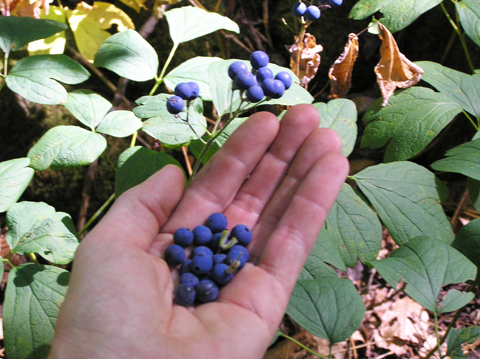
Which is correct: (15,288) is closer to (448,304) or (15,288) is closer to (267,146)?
(267,146)

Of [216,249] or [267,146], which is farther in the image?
[267,146]

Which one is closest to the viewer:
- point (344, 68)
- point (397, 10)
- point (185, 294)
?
point (185, 294)

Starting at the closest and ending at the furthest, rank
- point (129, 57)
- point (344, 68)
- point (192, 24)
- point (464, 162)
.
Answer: point (464, 162) < point (129, 57) < point (192, 24) < point (344, 68)

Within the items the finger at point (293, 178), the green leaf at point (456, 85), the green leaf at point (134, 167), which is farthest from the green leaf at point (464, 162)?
the green leaf at point (134, 167)

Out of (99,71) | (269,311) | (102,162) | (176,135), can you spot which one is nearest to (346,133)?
(176,135)

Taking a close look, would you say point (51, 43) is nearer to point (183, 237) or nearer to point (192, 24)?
point (192, 24)

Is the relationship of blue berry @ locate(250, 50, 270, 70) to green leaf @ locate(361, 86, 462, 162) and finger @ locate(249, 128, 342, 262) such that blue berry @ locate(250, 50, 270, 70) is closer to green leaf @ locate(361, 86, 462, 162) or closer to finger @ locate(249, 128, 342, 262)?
finger @ locate(249, 128, 342, 262)

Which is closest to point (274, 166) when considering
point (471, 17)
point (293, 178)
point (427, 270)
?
point (293, 178)
